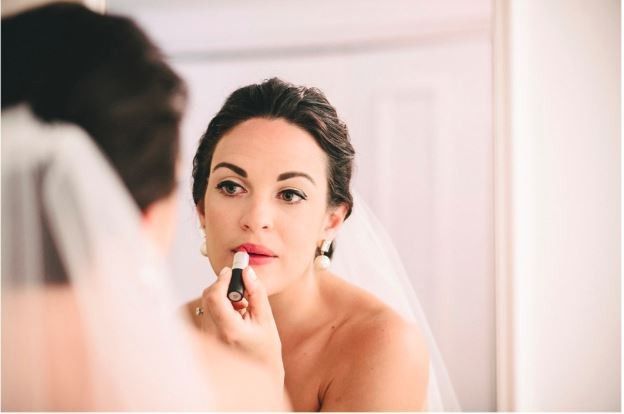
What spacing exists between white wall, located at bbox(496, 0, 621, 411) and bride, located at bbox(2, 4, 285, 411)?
56 cm

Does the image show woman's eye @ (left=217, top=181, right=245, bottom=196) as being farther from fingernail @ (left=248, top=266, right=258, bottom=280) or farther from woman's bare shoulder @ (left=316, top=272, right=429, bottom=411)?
woman's bare shoulder @ (left=316, top=272, right=429, bottom=411)

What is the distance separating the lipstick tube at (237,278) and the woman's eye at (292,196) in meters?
0.13

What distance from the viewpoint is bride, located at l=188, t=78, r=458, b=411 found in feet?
3.79

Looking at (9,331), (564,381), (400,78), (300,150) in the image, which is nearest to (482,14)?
(400,78)

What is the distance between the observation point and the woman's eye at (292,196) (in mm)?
1169

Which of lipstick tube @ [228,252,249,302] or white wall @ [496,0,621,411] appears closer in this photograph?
lipstick tube @ [228,252,249,302]

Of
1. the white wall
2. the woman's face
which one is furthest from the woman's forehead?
the white wall

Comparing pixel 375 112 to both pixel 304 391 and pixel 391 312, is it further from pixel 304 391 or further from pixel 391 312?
pixel 304 391

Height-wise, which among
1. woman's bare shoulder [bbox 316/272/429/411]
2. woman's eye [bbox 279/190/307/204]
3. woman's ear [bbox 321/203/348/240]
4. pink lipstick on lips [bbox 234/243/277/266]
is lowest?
woman's bare shoulder [bbox 316/272/429/411]

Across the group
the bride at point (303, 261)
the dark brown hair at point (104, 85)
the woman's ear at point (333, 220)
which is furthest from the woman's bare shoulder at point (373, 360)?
the dark brown hair at point (104, 85)

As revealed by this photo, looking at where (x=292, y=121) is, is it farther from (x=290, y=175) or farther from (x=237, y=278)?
(x=237, y=278)

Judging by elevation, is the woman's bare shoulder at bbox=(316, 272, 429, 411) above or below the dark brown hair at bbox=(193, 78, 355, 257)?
below

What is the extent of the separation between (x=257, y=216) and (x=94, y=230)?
0.29 metres

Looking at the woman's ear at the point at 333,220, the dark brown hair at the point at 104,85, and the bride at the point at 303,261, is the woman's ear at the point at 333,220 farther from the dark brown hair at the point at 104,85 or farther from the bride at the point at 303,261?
the dark brown hair at the point at 104,85
